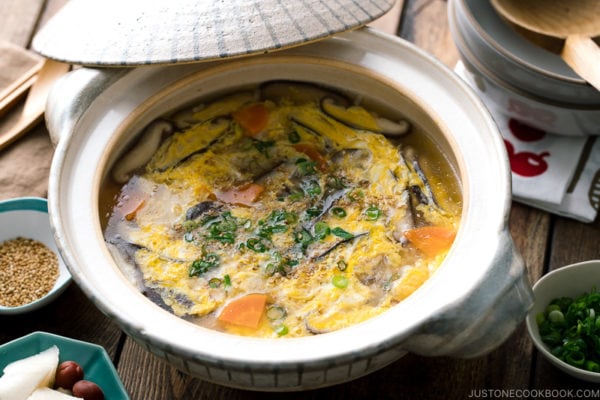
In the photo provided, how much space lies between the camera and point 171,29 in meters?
2.15

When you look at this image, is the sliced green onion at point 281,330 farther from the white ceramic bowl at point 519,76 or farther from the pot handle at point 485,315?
the white ceramic bowl at point 519,76

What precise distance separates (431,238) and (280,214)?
45cm

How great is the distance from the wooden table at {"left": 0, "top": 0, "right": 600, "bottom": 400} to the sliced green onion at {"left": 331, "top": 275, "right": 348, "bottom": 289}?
36 centimetres

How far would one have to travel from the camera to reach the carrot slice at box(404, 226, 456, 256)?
2.30 meters

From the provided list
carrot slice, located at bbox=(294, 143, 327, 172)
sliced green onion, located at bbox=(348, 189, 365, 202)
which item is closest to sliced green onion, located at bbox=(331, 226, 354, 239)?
sliced green onion, located at bbox=(348, 189, 365, 202)

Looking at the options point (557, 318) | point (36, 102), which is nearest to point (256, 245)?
point (557, 318)

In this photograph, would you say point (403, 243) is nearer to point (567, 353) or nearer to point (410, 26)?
point (567, 353)

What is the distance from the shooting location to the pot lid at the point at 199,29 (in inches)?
83.7

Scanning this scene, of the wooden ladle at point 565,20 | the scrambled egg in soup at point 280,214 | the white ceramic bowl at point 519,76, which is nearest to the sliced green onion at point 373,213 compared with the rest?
the scrambled egg in soup at point 280,214

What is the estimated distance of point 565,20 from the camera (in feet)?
9.46

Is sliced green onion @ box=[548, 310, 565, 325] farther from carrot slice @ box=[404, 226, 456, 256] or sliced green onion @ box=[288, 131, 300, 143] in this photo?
sliced green onion @ box=[288, 131, 300, 143]

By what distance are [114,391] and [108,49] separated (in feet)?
3.07

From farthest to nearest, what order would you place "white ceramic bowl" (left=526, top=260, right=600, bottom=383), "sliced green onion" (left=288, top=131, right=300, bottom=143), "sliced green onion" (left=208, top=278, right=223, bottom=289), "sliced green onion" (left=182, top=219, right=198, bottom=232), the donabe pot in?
"sliced green onion" (left=288, top=131, right=300, bottom=143)
"white ceramic bowl" (left=526, top=260, right=600, bottom=383)
"sliced green onion" (left=182, top=219, right=198, bottom=232)
"sliced green onion" (left=208, top=278, right=223, bottom=289)
the donabe pot

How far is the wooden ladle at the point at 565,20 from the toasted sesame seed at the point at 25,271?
1.78 m
